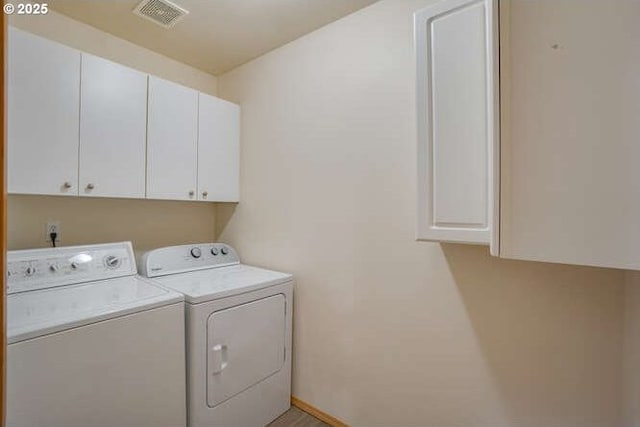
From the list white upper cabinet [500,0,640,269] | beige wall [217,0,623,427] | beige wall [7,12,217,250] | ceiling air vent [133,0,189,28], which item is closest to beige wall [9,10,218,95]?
beige wall [7,12,217,250]

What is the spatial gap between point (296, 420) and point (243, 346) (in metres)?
0.66

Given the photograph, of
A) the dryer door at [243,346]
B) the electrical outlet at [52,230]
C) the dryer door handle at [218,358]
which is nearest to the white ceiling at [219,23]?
the electrical outlet at [52,230]

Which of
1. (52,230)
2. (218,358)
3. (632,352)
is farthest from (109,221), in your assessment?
(632,352)

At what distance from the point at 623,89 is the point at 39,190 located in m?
2.30

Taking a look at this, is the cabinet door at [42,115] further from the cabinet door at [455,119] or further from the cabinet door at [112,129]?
the cabinet door at [455,119]

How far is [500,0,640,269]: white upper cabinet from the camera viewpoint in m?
0.82

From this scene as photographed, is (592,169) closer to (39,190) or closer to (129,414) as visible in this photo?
(129,414)

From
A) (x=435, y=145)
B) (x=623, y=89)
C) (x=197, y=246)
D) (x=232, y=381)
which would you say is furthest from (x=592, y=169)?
(x=197, y=246)

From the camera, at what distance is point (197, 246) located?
2174mm

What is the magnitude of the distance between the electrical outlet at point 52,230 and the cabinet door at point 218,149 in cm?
81

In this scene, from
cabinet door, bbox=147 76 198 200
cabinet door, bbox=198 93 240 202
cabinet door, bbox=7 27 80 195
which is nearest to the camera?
cabinet door, bbox=7 27 80 195

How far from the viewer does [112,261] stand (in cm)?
178

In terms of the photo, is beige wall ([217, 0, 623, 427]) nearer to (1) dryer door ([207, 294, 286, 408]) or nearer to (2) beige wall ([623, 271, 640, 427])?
(2) beige wall ([623, 271, 640, 427])

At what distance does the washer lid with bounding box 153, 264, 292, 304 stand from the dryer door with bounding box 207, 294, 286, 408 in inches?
3.9
